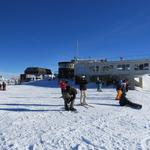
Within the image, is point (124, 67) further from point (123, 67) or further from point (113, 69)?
point (113, 69)

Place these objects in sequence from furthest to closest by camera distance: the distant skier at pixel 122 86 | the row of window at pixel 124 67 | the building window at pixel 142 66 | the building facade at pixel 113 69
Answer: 1. the row of window at pixel 124 67
2. the building window at pixel 142 66
3. the building facade at pixel 113 69
4. the distant skier at pixel 122 86

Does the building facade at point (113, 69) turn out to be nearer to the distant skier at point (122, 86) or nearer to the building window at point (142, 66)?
the building window at point (142, 66)

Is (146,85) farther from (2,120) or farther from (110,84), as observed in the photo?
(2,120)

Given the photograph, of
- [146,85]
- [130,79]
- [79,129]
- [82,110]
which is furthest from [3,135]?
[146,85]

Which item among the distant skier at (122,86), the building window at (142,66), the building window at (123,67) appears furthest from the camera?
the building window at (123,67)

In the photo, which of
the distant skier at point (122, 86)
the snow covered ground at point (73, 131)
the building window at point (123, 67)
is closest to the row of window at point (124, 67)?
the building window at point (123, 67)

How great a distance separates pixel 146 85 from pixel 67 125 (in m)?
40.3

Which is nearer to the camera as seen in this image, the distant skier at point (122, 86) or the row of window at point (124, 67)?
the distant skier at point (122, 86)

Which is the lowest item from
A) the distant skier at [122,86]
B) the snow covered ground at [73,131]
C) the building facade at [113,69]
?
the snow covered ground at [73,131]

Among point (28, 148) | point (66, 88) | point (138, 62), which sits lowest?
point (28, 148)

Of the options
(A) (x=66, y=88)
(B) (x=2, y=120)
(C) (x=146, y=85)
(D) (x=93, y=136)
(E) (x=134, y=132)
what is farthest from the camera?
(C) (x=146, y=85)

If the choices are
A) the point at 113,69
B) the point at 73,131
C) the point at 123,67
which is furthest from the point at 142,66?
the point at 73,131

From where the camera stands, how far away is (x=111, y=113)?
52.9 ft

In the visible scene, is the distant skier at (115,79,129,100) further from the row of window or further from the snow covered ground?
the row of window
